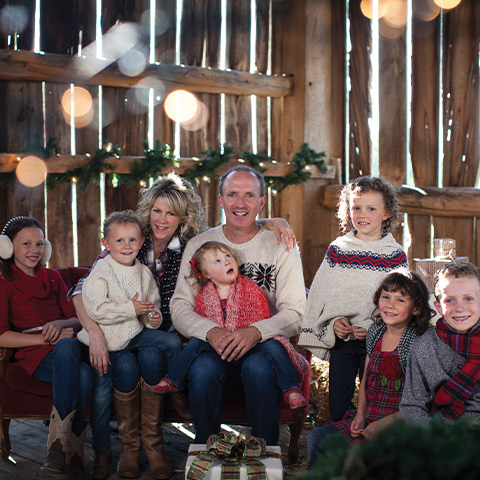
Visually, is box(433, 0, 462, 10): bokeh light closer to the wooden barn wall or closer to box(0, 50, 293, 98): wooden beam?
the wooden barn wall

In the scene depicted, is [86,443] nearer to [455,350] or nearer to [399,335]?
A: [399,335]

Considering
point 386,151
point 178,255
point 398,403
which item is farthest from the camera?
point 386,151

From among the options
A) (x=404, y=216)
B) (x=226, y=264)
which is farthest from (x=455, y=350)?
(x=404, y=216)

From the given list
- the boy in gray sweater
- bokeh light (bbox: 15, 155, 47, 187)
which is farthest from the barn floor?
bokeh light (bbox: 15, 155, 47, 187)

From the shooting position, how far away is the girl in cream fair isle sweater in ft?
9.16

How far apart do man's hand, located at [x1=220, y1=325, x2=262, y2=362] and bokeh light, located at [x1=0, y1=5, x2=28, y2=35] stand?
3.00 metres

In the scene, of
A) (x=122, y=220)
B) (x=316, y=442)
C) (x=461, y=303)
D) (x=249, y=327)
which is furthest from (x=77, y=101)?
(x=461, y=303)

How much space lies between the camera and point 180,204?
3.19 meters

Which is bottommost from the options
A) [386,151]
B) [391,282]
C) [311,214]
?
[391,282]

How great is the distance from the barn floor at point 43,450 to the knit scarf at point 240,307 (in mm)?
684

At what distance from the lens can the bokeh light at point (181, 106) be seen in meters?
4.89

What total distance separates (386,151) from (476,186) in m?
0.73

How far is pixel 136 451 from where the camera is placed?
2824 millimetres

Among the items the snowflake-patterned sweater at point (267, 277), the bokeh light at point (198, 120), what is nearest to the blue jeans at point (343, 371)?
the snowflake-patterned sweater at point (267, 277)
